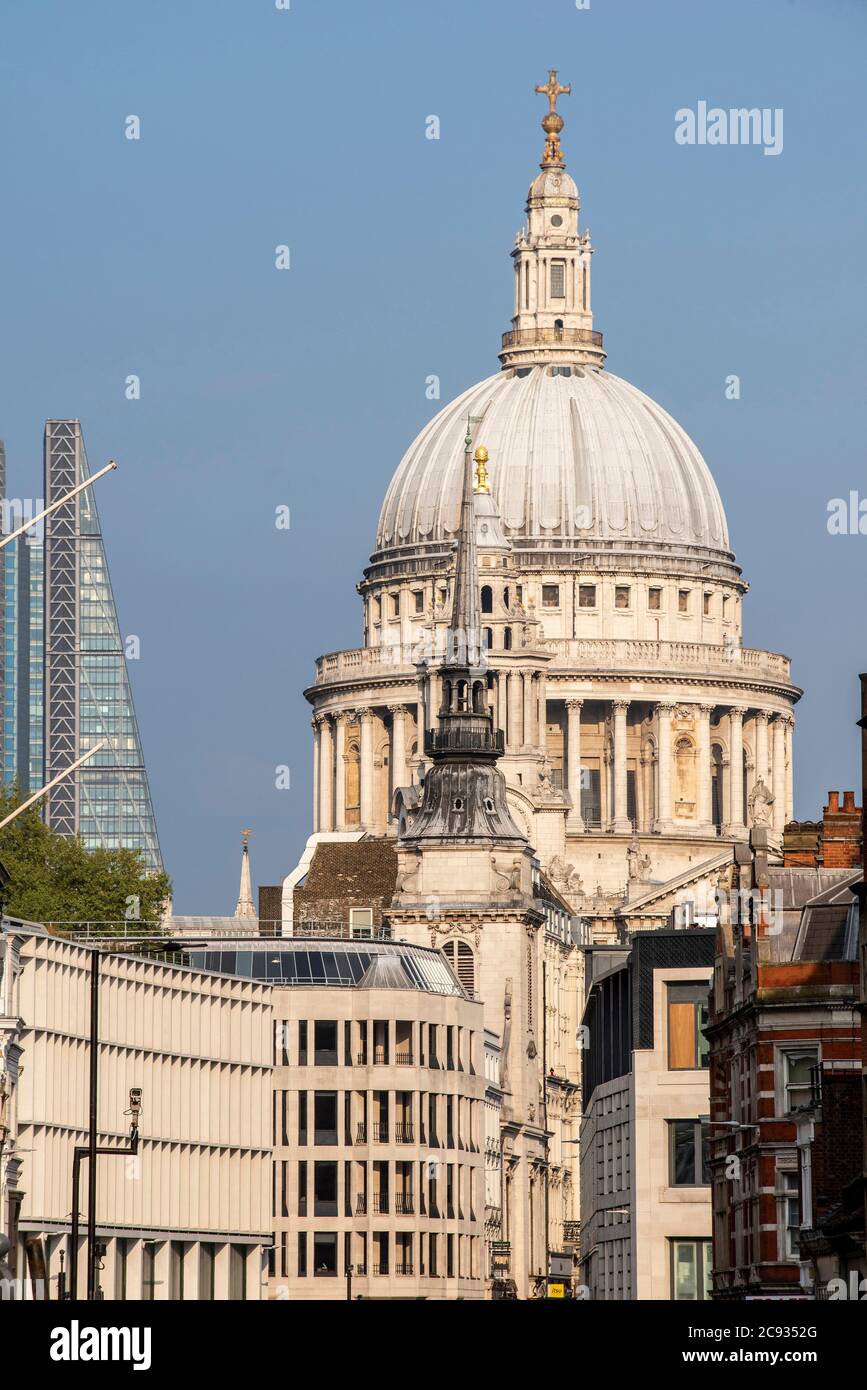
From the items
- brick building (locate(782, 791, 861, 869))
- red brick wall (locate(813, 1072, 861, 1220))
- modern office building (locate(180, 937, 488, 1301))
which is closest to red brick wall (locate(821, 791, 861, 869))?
brick building (locate(782, 791, 861, 869))

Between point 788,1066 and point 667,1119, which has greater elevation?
point 667,1119

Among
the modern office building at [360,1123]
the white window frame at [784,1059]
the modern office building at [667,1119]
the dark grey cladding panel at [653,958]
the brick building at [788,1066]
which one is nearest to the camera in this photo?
the brick building at [788,1066]

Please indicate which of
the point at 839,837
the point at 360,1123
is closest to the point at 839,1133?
the point at 839,837

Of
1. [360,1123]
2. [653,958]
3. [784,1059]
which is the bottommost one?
[784,1059]

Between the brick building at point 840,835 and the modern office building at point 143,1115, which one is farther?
the modern office building at point 143,1115

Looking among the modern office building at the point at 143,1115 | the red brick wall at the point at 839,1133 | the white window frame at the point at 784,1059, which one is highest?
the modern office building at the point at 143,1115

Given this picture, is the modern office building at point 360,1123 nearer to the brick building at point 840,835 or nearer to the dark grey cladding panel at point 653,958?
the dark grey cladding panel at point 653,958

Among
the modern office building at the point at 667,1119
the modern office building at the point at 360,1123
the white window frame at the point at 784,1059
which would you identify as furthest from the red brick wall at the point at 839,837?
the modern office building at the point at 360,1123

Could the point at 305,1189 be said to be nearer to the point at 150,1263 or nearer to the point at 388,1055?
the point at 388,1055

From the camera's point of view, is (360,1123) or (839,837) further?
(360,1123)

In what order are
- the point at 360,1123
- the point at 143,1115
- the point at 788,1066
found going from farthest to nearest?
the point at 360,1123 → the point at 143,1115 → the point at 788,1066

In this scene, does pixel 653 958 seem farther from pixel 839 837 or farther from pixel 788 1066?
pixel 788 1066

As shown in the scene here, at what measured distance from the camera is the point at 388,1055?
164250 millimetres
